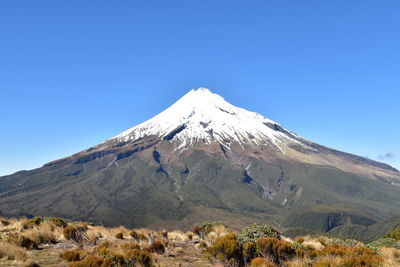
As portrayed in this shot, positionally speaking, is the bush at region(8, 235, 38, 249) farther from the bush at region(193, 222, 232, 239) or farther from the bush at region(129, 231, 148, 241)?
the bush at region(193, 222, 232, 239)

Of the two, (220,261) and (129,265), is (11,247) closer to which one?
(129,265)

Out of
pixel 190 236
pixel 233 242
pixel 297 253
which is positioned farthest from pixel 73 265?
pixel 190 236

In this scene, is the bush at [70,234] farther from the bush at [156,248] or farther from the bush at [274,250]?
the bush at [274,250]

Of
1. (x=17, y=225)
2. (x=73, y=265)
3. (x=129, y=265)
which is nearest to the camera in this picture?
(x=73, y=265)

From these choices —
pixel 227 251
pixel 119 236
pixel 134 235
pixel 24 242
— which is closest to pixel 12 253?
pixel 24 242

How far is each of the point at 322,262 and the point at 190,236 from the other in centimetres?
1437

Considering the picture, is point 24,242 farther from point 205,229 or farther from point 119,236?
point 205,229

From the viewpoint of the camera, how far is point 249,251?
15.1 meters

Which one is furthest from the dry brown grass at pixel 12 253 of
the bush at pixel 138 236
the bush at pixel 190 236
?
the bush at pixel 190 236

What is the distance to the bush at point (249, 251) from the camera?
1488 cm

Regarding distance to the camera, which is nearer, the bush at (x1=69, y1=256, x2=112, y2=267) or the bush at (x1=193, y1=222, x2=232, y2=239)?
the bush at (x1=69, y1=256, x2=112, y2=267)

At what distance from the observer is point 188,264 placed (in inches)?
599

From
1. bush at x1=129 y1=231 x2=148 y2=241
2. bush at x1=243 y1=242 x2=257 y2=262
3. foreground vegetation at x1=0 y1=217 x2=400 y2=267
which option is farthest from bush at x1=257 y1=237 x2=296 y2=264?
bush at x1=129 y1=231 x2=148 y2=241

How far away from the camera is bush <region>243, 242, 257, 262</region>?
14875 mm
